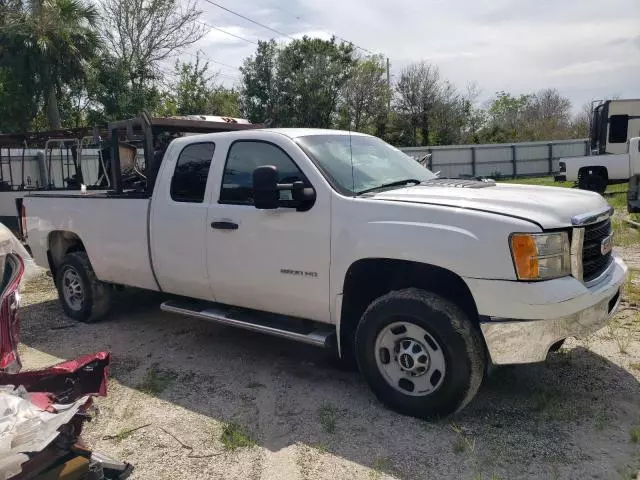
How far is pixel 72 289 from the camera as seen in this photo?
6531 millimetres

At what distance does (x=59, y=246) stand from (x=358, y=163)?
3920 millimetres

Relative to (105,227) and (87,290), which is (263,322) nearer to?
(105,227)

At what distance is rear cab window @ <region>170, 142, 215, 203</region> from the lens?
196 inches

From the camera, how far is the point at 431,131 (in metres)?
39.6

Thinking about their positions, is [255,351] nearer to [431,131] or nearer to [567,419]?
[567,419]

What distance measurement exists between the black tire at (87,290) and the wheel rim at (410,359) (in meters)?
3.67

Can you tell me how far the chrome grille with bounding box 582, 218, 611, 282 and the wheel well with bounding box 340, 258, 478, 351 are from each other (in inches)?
30.2

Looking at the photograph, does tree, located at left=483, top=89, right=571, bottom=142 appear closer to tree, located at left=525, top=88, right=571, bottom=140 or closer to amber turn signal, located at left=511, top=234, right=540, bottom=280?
tree, located at left=525, top=88, right=571, bottom=140

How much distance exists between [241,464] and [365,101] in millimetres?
33726

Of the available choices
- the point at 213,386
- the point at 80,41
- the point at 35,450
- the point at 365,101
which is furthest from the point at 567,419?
the point at 365,101

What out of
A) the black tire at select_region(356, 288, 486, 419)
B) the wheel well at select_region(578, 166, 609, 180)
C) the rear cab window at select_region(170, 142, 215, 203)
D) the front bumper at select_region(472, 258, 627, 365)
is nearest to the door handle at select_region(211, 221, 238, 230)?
the rear cab window at select_region(170, 142, 215, 203)

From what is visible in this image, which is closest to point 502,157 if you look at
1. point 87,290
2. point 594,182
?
point 594,182

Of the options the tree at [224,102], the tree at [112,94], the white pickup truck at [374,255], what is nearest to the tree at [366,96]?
the tree at [224,102]

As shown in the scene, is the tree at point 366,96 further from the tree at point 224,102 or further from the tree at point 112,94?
the tree at point 112,94
